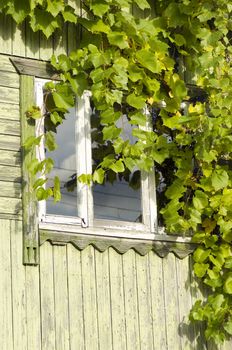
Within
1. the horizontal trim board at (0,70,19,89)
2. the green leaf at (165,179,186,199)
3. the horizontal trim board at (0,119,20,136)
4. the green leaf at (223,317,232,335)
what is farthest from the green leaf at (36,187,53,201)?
the green leaf at (223,317,232,335)

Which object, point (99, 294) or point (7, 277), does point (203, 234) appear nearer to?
point (99, 294)

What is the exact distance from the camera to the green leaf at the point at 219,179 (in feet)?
27.4

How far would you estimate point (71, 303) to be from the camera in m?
7.71

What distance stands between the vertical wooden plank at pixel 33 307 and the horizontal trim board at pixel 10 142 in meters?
0.85

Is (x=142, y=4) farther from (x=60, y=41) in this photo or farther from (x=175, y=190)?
(x=175, y=190)

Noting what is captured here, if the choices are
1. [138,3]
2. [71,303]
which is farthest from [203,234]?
[138,3]

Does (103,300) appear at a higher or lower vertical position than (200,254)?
lower

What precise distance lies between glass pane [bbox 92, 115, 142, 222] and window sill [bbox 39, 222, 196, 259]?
16cm

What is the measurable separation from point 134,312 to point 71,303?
21.0 inches

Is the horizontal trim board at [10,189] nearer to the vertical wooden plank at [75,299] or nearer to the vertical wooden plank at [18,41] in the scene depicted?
the vertical wooden plank at [75,299]

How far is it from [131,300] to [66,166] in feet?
3.53

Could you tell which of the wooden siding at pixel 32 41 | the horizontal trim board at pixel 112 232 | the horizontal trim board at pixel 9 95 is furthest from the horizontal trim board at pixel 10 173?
the wooden siding at pixel 32 41

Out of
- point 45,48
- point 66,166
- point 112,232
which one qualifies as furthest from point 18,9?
point 112,232

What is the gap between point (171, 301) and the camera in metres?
8.23
